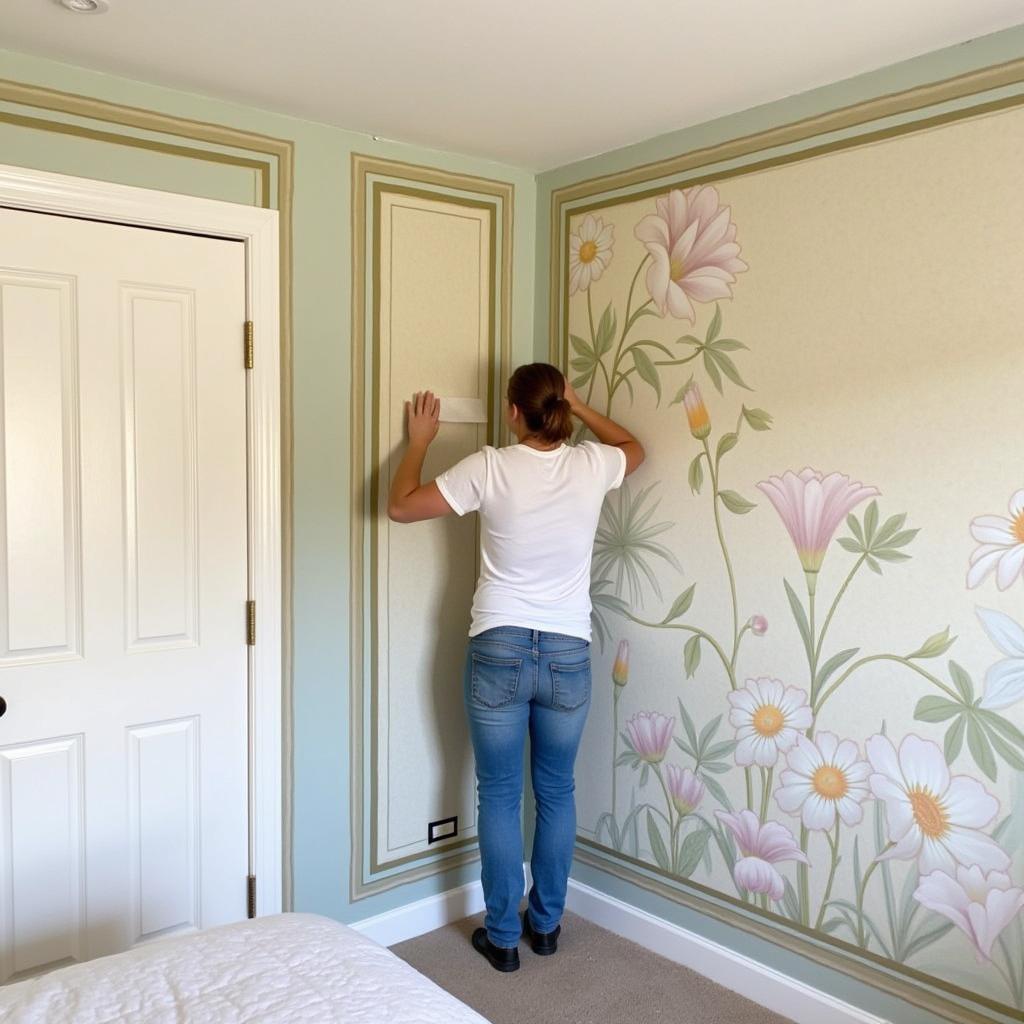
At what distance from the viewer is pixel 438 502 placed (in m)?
2.70

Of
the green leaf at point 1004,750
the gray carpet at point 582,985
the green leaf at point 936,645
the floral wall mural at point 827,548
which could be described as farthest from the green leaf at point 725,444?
A: the gray carpet at point 582,985

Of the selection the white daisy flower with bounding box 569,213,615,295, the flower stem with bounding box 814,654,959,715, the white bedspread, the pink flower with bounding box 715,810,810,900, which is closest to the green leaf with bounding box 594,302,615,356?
the white daisy flower with bounding box 569,213,615,295

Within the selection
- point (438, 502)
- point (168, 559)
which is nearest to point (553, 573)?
point (438, 502)

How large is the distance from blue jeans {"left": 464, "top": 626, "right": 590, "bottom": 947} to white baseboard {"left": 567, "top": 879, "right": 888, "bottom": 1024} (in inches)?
8.7

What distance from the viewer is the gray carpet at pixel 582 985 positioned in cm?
259

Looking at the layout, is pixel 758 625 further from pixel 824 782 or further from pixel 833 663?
pixel 824 782

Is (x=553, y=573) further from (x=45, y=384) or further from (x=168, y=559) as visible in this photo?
(x=45, y=384)

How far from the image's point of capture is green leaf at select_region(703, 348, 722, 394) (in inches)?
106

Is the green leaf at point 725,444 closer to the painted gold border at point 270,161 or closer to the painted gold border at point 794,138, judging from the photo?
the painted gold border at point 794,138

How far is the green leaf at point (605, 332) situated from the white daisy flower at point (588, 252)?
122 millimetres

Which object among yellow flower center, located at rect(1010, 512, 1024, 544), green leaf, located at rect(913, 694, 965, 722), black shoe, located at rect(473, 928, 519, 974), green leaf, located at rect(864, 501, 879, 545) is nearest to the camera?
yellow flower center, located at rect(1010, 512, 1024, 544)

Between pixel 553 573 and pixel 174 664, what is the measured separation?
1.01 meters

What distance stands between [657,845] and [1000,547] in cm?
134

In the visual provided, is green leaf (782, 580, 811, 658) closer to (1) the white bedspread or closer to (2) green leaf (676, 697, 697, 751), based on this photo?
(2) green leaf (676, 697, 697, 751)
